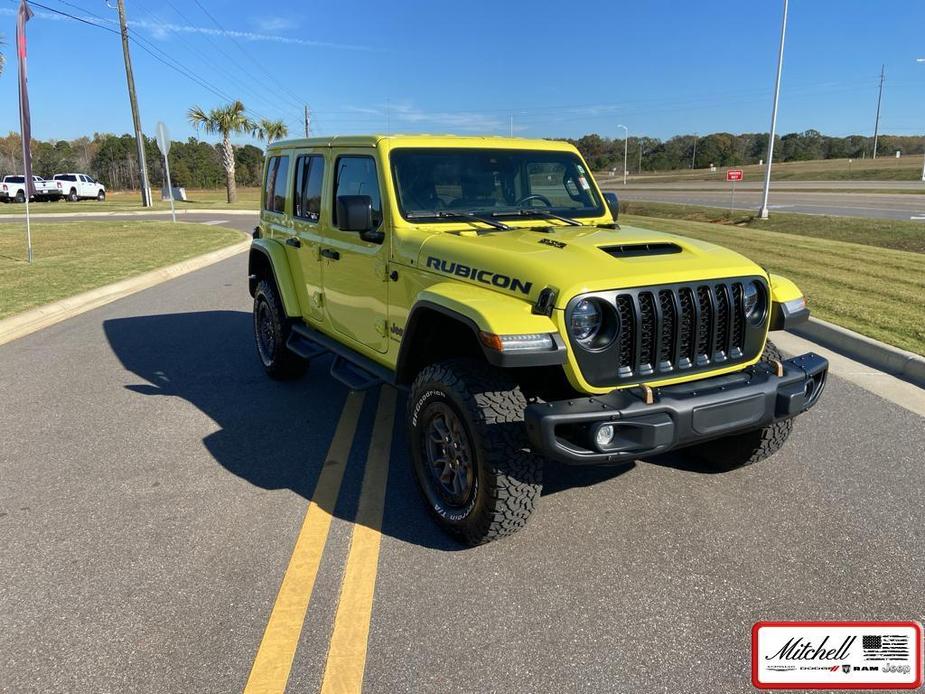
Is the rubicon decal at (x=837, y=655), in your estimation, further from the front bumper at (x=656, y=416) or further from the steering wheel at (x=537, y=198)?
the steering wheel at (x=537, y=198)

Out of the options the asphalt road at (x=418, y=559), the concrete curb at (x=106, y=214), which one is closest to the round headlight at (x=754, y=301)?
the asphalt road at (x=418, y=559)

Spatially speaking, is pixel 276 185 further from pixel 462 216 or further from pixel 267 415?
pixel 462 216

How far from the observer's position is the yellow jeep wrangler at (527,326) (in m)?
3.04

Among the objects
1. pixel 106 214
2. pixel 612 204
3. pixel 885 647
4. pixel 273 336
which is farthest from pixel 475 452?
pixel 106 214

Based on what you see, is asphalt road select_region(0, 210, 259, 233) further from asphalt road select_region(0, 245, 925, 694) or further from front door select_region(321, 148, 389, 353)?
asphalt road select_region(0, 245, 925, 694)

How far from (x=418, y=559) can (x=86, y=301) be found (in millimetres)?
8656

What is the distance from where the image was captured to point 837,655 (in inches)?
104

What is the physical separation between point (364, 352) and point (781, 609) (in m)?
2.90

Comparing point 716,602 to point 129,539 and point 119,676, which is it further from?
point 129,539

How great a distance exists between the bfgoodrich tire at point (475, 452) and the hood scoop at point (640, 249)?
2.94 feet

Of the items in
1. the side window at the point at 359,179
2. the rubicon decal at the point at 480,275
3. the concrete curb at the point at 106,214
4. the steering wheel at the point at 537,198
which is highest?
the side window at the point at 359,179

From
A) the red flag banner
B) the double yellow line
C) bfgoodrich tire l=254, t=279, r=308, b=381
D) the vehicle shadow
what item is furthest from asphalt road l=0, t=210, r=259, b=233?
the double yellow line

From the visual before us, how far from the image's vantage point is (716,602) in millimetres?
2910

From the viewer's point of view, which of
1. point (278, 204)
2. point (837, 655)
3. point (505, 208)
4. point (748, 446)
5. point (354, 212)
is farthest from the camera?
point (278, 204)
